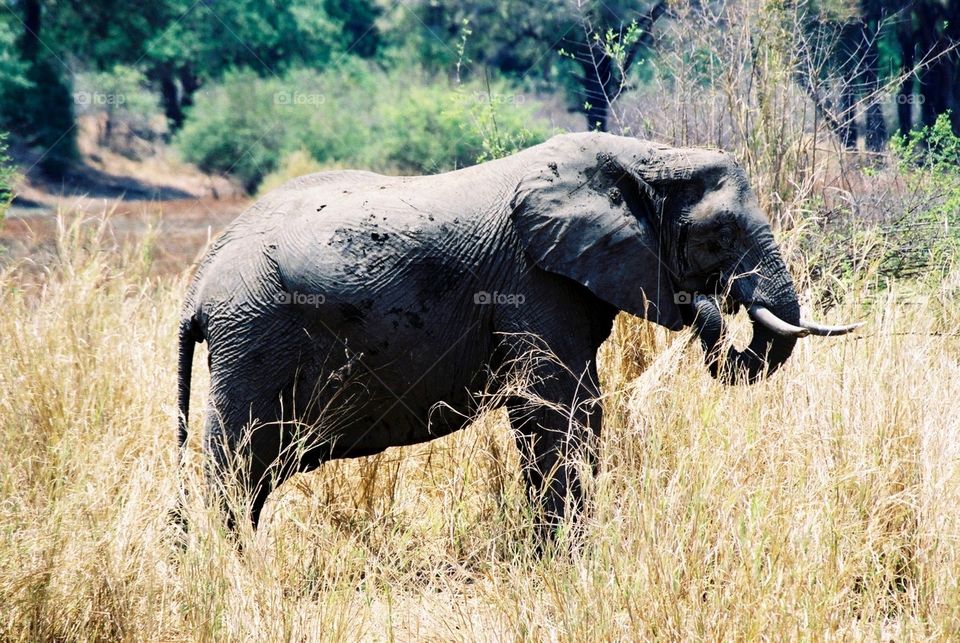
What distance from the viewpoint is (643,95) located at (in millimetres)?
9219

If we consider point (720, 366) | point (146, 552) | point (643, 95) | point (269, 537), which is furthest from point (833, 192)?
point (146, 552)

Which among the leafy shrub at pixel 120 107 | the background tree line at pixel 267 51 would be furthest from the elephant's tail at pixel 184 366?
the leafy shrub at pixel 120 107

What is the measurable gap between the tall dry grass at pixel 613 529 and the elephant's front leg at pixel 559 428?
106 millimetres

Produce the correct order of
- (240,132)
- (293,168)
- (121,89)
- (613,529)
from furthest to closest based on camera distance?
(121,89), (240,132), (293,168), (613,529)

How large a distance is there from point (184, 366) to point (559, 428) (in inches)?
64.6

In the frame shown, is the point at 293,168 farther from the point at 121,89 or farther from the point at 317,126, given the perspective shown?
the point at 121,89

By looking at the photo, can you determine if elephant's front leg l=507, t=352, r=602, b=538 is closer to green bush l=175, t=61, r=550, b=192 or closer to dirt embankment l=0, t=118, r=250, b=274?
dirt embankment l=0, t=118, r=250, b=274

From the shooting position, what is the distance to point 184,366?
16.7 feet

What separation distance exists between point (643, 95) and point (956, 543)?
18.8 ft

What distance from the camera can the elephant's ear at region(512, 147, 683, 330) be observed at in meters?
4.62

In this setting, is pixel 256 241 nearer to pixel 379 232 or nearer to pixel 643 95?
pixel 379 232

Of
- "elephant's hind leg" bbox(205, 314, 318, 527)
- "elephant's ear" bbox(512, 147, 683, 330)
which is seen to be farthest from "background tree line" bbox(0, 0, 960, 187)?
"elephant's hind leg" bbox(205, 314, 318, 527)

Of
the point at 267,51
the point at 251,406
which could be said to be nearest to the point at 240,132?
the point at 267,51

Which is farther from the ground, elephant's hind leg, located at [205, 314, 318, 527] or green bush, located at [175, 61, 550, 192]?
green bush, located at [175, 61, 550, 192]
